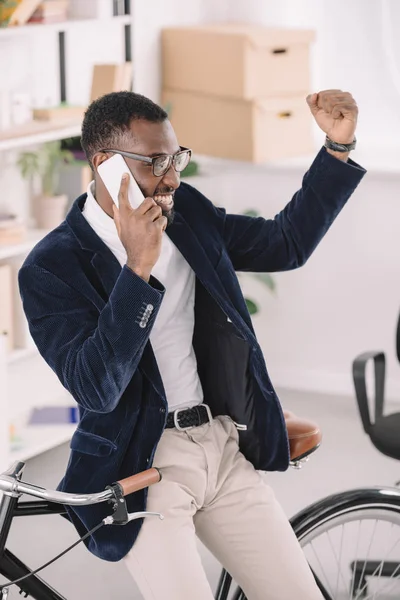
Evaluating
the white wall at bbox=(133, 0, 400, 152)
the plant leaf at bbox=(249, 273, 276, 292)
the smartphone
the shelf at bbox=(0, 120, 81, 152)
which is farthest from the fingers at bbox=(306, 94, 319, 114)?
the white wall at bbox=(133, 0, 400, 152)

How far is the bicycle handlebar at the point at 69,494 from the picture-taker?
62.3 inches

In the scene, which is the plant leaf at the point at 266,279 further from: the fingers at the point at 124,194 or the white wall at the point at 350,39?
the fingers at the point at 124,194

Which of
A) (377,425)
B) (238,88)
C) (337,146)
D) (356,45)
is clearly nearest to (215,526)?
(337,146)

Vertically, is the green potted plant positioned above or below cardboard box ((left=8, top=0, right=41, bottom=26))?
below

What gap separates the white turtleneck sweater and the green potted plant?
1924 mm

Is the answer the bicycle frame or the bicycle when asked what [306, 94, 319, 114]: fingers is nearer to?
the bicycle

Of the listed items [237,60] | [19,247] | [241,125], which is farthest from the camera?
[241,125]

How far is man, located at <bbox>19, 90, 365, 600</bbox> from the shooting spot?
1.64 m

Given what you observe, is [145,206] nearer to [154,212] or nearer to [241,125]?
[154,212]

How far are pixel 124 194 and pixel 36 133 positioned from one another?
76.9 inches

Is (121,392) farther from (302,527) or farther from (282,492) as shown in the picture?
(282,492)

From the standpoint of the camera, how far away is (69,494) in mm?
1600

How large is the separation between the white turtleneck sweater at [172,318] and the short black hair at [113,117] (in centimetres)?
10

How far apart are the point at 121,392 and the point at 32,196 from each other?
235 centimetres
